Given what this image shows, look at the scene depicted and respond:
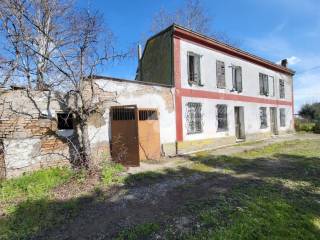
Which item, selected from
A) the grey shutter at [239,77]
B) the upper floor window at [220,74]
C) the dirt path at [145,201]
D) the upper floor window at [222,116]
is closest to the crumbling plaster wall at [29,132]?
the dirt path at [145,201]

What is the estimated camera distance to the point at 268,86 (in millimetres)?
19156

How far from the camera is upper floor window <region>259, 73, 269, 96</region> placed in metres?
18.4

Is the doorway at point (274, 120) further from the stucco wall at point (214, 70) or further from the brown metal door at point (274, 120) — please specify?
the stucco wall at point (214, 70)

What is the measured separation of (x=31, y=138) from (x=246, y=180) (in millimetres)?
6120

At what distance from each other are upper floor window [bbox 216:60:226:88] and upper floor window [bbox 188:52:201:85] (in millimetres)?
1630

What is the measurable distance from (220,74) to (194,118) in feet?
10.9

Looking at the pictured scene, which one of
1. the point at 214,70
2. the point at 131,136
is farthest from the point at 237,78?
the point at 131,136

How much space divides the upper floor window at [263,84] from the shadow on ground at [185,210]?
11.4 metres

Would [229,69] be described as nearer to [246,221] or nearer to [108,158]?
[108,158]

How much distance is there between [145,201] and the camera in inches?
232

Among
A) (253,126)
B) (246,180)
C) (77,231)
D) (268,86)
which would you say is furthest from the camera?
(268,86)

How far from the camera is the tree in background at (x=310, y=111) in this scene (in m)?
32.6

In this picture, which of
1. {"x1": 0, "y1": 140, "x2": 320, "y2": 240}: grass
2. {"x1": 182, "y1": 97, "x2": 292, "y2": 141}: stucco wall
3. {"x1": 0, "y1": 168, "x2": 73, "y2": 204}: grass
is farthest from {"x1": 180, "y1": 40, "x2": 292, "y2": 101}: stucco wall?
{"x1": 0, "y1": 168, "x2": 73, "y2": 204}: grass

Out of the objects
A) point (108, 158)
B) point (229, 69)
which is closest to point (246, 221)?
point (108, 158)
